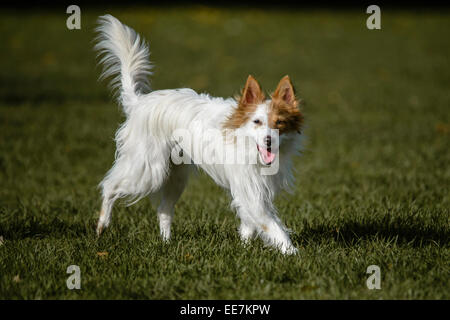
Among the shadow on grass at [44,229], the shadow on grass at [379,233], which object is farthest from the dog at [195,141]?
the shadow on grass at [379,233]

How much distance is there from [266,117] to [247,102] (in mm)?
216

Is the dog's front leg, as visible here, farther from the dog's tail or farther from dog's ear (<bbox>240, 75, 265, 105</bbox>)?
the dog's tail

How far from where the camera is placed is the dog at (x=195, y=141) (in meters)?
4.35

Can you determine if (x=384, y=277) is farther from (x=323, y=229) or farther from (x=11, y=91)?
(x=11, y=91)

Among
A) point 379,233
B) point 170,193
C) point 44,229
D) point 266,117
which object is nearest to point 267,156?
point 266,117

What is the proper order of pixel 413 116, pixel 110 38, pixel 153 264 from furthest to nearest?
pixel 413 116 → pixel 110 38 → pixel 153 264

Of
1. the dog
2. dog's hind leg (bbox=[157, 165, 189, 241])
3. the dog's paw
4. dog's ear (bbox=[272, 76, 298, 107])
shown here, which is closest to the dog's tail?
the dog

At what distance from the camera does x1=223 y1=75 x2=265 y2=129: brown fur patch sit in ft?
14.1

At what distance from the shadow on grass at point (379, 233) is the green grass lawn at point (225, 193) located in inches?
0.7

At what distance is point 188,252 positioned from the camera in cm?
457

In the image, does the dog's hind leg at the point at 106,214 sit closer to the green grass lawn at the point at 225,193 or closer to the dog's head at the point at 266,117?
the green grass lawn at the point at 225,193

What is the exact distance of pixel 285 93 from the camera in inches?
173

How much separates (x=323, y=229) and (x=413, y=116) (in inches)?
253
